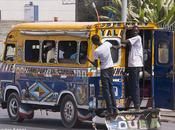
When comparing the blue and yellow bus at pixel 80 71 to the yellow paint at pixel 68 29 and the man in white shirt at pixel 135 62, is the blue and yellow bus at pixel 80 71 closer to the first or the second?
the yellow paint at pixel 68 29

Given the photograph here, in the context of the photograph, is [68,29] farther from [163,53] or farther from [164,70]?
[164,70]

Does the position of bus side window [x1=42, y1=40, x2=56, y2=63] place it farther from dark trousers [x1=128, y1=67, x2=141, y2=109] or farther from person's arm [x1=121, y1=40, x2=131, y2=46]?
dark trousers [x1=128, y1=67, x2=141, y2=109]

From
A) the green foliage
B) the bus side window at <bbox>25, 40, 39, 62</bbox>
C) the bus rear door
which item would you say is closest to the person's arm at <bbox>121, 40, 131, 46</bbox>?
the bus rear door

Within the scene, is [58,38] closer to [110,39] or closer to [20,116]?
[110,39]

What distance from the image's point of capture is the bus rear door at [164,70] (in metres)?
13.6

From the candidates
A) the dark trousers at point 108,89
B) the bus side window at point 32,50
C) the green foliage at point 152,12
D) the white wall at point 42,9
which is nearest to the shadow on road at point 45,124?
the dark trousers at point 108,89

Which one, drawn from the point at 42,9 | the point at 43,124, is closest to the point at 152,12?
the point at 43,124

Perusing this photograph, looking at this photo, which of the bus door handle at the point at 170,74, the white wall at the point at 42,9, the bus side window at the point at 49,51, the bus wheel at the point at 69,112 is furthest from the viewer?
the white wall at the point at 42,9

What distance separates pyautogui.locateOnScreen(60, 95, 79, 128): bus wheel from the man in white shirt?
135 cm

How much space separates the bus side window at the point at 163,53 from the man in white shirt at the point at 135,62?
1.63 feet

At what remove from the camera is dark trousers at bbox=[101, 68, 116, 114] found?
13.3 meters

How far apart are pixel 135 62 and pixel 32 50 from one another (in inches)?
116

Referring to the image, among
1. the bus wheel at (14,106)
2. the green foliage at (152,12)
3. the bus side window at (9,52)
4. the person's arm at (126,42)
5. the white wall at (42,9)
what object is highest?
the white wall at (42,9)

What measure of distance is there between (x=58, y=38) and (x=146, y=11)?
12.0 m
